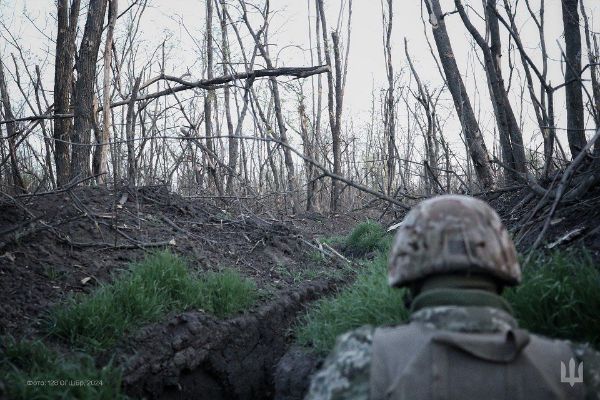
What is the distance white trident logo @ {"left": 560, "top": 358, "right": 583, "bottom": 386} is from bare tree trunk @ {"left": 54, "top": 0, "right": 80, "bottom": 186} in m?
6.78

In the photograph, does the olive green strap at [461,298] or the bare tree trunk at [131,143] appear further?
the bare tree trunk at [131,143]

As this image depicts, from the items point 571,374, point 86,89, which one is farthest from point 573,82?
point 86,89

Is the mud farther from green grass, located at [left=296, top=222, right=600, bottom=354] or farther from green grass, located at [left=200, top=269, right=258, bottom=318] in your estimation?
green grass, located at [left=296, top=222, right=600, bottom=354]

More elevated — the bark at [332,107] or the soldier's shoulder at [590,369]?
the bark at [332,107]

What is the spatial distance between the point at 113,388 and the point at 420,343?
200 cm

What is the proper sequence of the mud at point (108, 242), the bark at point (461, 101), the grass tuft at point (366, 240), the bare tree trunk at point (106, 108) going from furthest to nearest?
the bare tree trunk at point (106, 108) → the grass tuft at point (366, 240) → the bark at point (461, 101) → the mud at point (108, 242)

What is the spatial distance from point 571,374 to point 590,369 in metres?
0.09

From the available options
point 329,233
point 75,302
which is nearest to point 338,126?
point 329,233

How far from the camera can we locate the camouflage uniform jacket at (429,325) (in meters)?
1.58

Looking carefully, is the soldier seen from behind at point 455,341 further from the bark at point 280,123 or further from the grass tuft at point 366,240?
the bark at point 280,123

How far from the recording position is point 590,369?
1.60 m

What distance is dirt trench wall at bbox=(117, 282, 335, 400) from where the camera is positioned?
3.10 meters

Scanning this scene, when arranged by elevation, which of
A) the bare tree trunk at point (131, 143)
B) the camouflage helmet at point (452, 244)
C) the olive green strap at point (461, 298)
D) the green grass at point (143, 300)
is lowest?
the green grass at point (143, 300)

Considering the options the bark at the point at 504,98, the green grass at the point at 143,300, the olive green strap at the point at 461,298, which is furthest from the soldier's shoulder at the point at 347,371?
the bark at the point at 504,98
